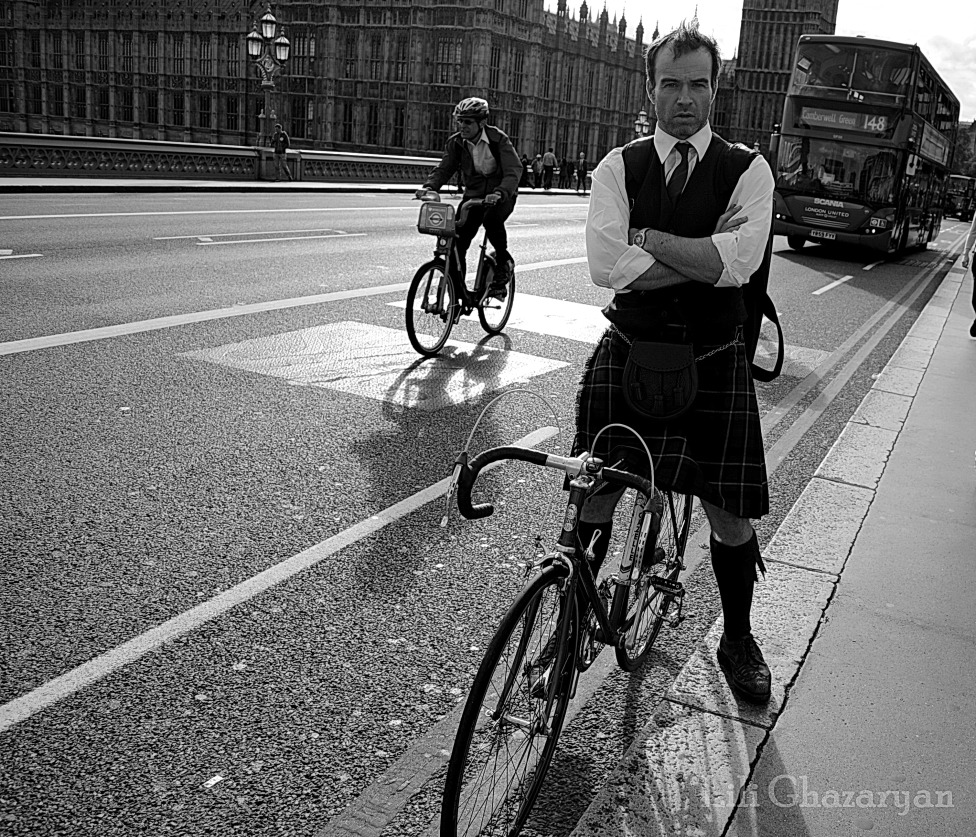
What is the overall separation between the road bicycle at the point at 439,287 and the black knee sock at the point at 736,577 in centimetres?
483

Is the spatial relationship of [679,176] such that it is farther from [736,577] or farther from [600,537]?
[736,577]

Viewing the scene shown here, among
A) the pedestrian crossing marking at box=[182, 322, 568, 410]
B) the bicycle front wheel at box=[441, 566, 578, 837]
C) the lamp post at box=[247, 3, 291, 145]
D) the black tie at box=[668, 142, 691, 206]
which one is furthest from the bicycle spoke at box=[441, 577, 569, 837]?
the lamp post at box=[247, 3, 291, 145]

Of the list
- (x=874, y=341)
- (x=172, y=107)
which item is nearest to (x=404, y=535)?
(x=874, y=341)

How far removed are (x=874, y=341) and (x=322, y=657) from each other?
30.0 ft

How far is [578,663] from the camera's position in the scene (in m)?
2.59

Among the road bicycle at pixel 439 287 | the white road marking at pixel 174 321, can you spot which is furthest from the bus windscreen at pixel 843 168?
the road bicycle at pixel 439 287

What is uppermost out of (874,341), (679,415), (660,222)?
(660,222)

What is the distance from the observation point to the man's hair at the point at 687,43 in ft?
8.95

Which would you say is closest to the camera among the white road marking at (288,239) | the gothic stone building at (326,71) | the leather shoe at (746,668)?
the leather shoe at (746,668)

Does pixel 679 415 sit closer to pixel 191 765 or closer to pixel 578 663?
pixel 578 663

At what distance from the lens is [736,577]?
3127mm

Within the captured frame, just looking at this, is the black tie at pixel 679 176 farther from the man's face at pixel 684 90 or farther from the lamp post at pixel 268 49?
the lamp post at pixel 268 49

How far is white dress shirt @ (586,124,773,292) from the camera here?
2.70 metres

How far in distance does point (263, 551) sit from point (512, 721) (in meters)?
1.98
